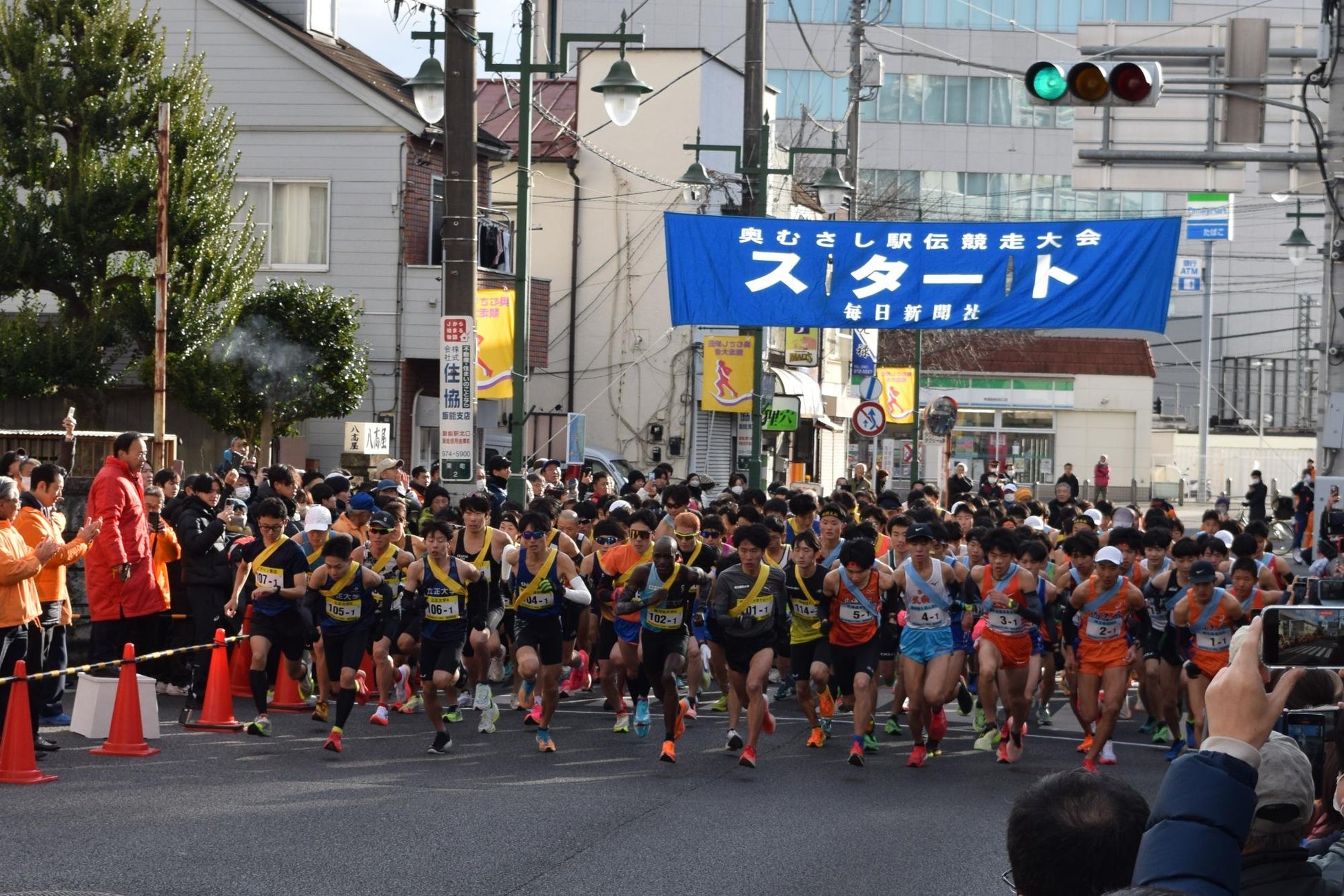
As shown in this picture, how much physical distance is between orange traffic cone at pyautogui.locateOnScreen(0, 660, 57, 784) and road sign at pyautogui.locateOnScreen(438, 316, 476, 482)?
599 centimetres

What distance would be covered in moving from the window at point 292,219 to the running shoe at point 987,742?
19466 millimetres

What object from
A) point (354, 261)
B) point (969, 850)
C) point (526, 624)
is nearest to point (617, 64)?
point (526, 624)

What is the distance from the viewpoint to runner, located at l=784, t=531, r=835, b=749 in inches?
500

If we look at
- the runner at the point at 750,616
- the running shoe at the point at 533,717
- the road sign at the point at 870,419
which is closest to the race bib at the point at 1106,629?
the runner at the point at 750,616

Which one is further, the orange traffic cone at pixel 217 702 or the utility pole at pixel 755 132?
the utility pole at pixel 755 132

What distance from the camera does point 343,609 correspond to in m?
12.6

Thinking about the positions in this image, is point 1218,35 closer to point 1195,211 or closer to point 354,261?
point 354,261

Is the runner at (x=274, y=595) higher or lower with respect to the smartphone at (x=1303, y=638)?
lower

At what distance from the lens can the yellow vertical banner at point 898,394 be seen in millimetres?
34312

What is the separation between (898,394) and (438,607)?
23257 millimetres

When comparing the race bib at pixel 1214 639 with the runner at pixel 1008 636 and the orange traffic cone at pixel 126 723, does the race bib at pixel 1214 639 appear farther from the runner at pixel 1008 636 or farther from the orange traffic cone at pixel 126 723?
the orange traffic cone at pixel 126 723

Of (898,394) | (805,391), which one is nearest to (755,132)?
(898,394)

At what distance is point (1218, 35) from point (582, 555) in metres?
7.84

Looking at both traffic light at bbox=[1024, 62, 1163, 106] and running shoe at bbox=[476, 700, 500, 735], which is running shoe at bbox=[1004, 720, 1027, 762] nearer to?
running shoe at bbox=[476, 700, 500, 735]
